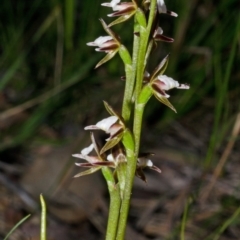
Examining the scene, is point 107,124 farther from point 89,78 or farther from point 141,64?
point 89,78

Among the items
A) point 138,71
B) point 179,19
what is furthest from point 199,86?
point 138,71

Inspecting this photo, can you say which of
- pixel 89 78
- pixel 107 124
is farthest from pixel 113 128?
pixel 89 78

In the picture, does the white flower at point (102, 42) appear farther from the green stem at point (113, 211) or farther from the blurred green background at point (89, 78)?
the blurred green background at point (89, 78)

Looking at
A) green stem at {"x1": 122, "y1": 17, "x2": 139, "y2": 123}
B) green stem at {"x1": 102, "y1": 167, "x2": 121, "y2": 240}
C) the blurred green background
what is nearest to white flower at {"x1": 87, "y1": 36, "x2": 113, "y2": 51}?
green stem at {"x1": 122, "y1": 17, "x2": 139, "y2": 123}

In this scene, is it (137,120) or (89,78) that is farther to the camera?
(89,78)

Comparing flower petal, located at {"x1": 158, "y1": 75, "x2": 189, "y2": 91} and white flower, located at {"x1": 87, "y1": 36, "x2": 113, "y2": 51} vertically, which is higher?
white flower, located at {"x1": 87, "y1": 36, "x2": 113, "y2": 51}

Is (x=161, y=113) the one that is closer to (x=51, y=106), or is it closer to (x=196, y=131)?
(x=196, y=131)

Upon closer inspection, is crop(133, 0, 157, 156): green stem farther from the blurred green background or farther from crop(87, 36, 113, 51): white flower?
the blurred green background

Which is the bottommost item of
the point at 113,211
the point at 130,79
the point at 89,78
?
the point at 89,78

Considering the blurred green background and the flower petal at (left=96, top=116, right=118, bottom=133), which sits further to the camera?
the blurred green background
